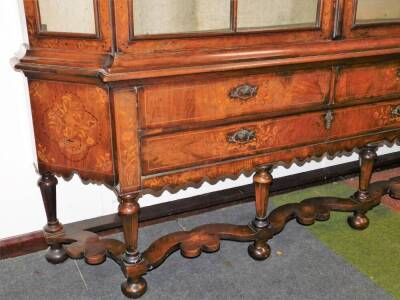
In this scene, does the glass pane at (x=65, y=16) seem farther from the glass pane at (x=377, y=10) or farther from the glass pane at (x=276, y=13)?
the glass pane at (x=377, y=10)

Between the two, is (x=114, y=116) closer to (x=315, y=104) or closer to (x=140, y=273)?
(x=140, y=273)

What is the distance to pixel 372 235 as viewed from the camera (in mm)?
2115

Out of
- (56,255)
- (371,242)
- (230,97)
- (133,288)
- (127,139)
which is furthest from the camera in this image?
(371,242)

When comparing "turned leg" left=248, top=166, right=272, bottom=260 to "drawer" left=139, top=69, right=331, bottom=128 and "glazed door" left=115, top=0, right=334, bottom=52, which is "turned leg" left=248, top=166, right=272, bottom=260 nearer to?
"drawer" left=139, top=69, right=331, bottom=128

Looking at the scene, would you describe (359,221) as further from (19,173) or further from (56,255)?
(19,173)

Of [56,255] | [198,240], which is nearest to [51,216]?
[56,255]

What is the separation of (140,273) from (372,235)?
1.11m

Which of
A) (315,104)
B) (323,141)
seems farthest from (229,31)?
(323,141)

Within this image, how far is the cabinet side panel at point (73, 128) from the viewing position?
Answer: 138cm

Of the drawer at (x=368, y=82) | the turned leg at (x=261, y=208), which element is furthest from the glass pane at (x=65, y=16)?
the drawer at (x=368, y=82)

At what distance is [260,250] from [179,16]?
3.30 ft

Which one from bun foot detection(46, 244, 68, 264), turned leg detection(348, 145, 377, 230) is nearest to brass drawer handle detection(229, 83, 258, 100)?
turned leg detection(348, 145, 377, 230)

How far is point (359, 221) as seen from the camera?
7.04ft

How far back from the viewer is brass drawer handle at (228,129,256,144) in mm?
1547
